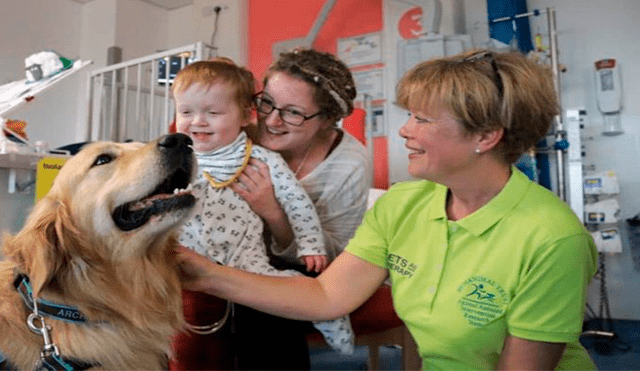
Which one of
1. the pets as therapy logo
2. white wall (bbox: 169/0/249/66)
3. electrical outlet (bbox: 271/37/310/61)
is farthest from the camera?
white wall (bbox: 169/0/249/66)

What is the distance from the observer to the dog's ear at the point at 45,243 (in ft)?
2.85

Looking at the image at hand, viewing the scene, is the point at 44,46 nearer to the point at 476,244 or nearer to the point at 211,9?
the point at 211,9

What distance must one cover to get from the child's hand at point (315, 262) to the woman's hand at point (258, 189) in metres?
0.16

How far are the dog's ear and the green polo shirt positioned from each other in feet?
2.08

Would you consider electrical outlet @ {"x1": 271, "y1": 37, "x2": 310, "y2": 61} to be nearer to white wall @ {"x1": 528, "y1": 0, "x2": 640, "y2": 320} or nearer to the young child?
white wall @ {"x1": 528, "y1": 0, "x2": 640, "y2": 320}

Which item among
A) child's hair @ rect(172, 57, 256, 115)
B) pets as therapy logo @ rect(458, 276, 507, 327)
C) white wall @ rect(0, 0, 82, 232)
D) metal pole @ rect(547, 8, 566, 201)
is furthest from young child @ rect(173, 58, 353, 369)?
white wall @ rect(0, 0, 82, 232)

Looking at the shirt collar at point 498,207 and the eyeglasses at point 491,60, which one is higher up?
the eyeglasses at point 491,60

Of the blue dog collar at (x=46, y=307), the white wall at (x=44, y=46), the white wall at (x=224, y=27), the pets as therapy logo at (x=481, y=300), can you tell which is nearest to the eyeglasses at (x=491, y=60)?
the pets as therapy logo at (x=481, y=300)

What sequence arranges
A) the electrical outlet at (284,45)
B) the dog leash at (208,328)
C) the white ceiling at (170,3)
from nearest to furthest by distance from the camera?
the dog leash at (208,328) → the electrical outlet at (284,45) → the white ceiling at (170,3)

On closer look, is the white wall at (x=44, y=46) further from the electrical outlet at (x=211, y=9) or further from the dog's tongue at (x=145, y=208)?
the dog's tongue at (x=145, y=208)

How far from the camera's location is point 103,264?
3.33 ft

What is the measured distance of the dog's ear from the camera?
0.87m

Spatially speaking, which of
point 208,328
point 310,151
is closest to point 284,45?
point 310,151

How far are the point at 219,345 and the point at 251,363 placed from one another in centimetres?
10
